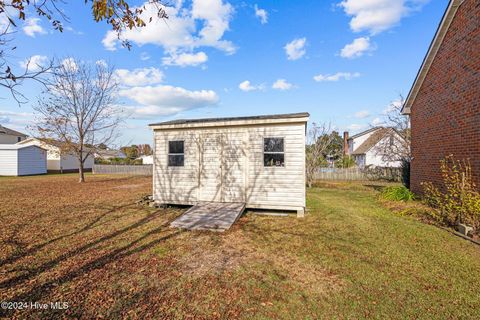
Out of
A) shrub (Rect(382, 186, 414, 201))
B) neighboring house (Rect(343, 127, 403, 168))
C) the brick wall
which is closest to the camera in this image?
the brick wall

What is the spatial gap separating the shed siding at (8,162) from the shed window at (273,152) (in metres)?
27.5

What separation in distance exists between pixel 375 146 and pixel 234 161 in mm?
26886

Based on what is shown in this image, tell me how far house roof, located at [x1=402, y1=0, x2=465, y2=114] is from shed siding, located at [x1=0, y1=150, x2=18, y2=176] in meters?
32.5

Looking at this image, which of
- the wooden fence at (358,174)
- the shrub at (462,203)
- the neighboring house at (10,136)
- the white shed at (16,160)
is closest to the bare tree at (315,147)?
the wooden fence at (358,174)

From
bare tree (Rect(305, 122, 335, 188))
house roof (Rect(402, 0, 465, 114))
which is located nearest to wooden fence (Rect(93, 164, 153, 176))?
bare tree (Rect(305, 122, 335, 188))

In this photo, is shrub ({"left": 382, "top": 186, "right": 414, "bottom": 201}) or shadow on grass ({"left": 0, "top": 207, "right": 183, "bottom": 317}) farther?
shrub ({"left": 382, "top": 186, "right": 414, "bottom": 201})

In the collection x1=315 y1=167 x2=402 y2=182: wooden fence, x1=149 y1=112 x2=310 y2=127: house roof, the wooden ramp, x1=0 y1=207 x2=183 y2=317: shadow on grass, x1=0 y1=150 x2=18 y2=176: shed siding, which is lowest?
x1=0 y1=207 x2=183 y2=317: shadow on grass

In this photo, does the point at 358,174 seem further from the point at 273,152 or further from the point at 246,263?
A: the point at 246,263

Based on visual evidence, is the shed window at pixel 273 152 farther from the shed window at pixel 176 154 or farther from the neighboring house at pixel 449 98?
the neighboring house at pixel 449 98

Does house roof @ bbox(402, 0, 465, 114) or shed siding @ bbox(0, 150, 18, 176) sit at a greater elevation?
house roof @ bbox(402, 0, 465, 114)

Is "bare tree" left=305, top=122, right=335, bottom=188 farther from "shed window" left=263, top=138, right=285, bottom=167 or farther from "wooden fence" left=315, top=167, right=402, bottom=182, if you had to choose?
"shed window" left=263, top=138, right=285, bottom=167

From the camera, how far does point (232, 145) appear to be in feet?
27.5

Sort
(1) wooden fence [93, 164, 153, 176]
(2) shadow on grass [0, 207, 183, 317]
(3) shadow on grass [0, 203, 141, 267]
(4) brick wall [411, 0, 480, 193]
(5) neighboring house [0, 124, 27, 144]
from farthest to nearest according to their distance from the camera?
(5) neighboring house [0, 124, 27, 144]
(1) wooden fence [93, 164, 153, 176]
(4) brick wall [411, 0, 480, 193]
(3) shadow on grass [0, 203, 141, 267]
(2) shadow on grass [0, 207, 183, 317]

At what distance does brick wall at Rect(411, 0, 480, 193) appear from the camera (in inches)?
273
